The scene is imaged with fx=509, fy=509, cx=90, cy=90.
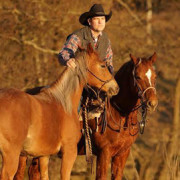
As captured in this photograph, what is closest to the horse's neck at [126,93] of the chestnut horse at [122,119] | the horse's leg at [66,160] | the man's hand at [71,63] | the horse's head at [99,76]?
the chestnut horse at [122,119]

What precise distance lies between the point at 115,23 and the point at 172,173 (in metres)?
4.93

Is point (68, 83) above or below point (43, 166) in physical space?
above

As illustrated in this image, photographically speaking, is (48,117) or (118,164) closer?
(48,117)

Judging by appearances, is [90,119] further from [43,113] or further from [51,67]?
[51,67]

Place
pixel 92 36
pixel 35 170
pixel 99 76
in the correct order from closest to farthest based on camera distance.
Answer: pixel 99 76 → pixel 92 36 → pixel 35 170

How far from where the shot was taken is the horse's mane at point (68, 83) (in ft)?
19.6

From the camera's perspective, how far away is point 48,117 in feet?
18.1

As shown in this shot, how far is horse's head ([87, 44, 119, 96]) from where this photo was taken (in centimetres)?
628

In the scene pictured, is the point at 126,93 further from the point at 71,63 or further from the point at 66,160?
the point at 66,160

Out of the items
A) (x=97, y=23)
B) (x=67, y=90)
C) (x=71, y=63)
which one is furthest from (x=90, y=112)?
(x=97, y=23)

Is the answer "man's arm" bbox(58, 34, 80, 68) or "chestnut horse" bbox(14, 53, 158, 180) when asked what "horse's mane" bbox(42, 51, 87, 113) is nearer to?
"man's arm" bbox(58, 34, 80, 68)

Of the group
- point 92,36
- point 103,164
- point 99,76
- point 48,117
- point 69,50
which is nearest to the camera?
point 48,117

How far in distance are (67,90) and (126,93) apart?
4.31 feet

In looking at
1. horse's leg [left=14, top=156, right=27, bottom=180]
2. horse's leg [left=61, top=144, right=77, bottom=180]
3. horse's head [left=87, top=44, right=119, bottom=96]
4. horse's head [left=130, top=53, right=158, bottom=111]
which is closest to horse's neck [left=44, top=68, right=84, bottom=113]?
horse's head [left=87, top=44, right=119, bottom=96]
